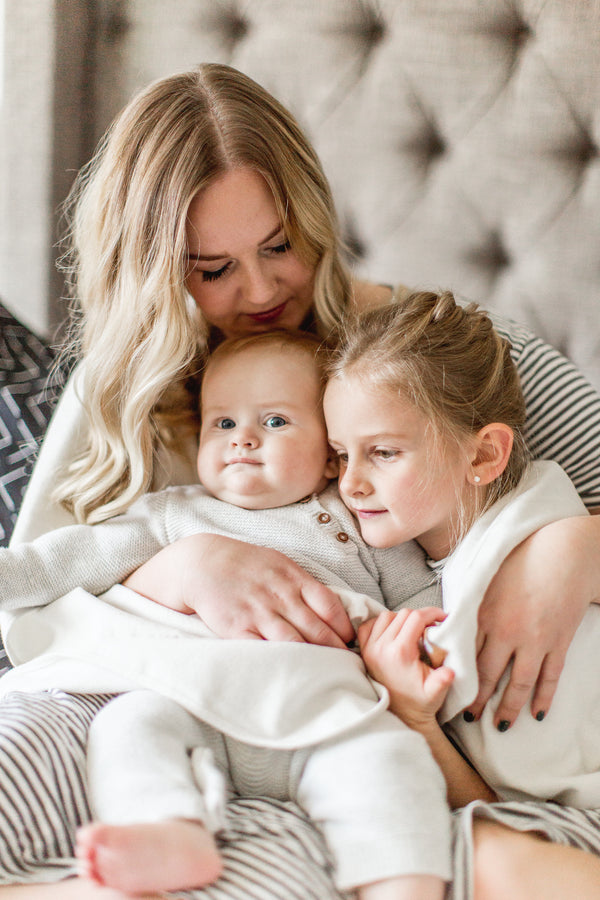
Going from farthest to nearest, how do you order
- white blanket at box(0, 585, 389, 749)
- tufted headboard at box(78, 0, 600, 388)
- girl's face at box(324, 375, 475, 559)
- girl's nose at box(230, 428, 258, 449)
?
1. tufted headboard at box(78, 0, 600, 388)
2. girl's nose at box(230, 428, 258, 449)
3. girl's face at box(324, 375, 475, 559)
4. white blanket at box(0, 585, 389, 749)

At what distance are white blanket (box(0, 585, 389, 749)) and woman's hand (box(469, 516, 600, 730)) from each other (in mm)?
139

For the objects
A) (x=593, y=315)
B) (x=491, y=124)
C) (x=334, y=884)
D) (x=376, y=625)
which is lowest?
(x=334, y=884)

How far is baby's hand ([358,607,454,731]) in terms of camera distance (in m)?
0.84

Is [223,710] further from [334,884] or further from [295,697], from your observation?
[334,884]

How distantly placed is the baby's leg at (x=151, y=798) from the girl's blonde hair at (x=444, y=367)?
0.44 metres

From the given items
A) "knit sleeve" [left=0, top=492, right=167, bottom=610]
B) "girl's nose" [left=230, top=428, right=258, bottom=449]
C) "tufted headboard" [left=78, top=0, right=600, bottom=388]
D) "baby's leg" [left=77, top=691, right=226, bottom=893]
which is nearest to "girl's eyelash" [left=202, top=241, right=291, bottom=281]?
"girl's nose" [left=230, top=428, right=258, bottom=449]

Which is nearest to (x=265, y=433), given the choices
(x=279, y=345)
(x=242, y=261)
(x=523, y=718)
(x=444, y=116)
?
(x=279, y=345)

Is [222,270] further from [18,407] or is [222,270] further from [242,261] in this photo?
[18,407]

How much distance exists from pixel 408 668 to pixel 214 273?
629 mm

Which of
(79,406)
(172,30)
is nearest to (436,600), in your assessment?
(79,406)

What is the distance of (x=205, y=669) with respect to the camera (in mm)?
854

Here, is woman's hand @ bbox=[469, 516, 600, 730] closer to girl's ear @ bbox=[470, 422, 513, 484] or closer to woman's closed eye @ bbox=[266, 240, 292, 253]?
girl's ear @ bbox=[470, 422, 513, 484]

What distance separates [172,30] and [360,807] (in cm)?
148

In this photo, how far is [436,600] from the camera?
1032mm
